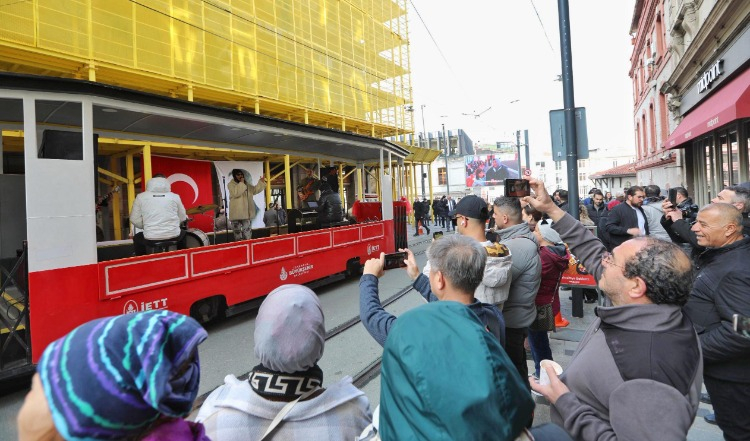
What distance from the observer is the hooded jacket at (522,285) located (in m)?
3.14

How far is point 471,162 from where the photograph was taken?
60.0 meters

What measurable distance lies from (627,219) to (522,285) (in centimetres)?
413

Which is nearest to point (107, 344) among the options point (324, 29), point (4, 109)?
point (4, 109)

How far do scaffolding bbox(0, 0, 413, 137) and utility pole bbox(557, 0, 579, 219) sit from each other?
8883 millimetres

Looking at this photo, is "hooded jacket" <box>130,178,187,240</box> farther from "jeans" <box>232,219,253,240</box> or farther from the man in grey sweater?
the man in grey sweater

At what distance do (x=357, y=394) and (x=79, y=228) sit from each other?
4.70m

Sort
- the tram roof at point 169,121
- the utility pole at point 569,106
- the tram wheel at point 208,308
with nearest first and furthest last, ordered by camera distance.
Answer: the tram roof at point 169,121
the utility pole at point 569,106
the tram wheel at point 208,308

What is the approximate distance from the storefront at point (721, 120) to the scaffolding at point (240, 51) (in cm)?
1187

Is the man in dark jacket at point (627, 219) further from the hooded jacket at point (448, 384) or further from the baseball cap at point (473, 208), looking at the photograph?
the hooded jacket at point (448, 384)

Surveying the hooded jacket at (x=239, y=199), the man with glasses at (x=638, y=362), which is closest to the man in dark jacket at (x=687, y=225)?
the man with glasses at (x=638, y=362)

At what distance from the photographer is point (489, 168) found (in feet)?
191

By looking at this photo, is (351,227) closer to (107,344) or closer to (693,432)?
(693,432)

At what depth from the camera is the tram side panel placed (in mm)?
4520

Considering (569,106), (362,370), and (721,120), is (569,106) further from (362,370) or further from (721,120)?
(362,370)
